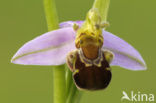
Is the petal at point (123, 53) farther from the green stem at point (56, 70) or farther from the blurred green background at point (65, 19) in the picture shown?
the blurred green background at point (65, 19)

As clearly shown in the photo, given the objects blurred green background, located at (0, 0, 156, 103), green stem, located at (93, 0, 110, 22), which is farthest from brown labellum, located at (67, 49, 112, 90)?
blurred green background, located at (0, 0, 156, 103)

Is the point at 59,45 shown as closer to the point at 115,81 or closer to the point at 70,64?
the point at 70,64

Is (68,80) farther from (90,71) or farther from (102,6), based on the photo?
(102,6)

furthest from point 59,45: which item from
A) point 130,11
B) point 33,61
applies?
point 130,11

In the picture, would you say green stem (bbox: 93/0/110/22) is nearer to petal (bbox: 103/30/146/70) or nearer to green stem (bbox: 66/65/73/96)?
petal (bbox: 103/30/146/70)

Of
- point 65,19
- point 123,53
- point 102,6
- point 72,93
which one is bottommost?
point 65,19

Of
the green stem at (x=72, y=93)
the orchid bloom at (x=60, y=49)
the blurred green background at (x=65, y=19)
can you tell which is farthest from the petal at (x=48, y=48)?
the blurred green background at (x=65, y=19)

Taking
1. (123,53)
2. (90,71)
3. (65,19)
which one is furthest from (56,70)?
(65,19)
